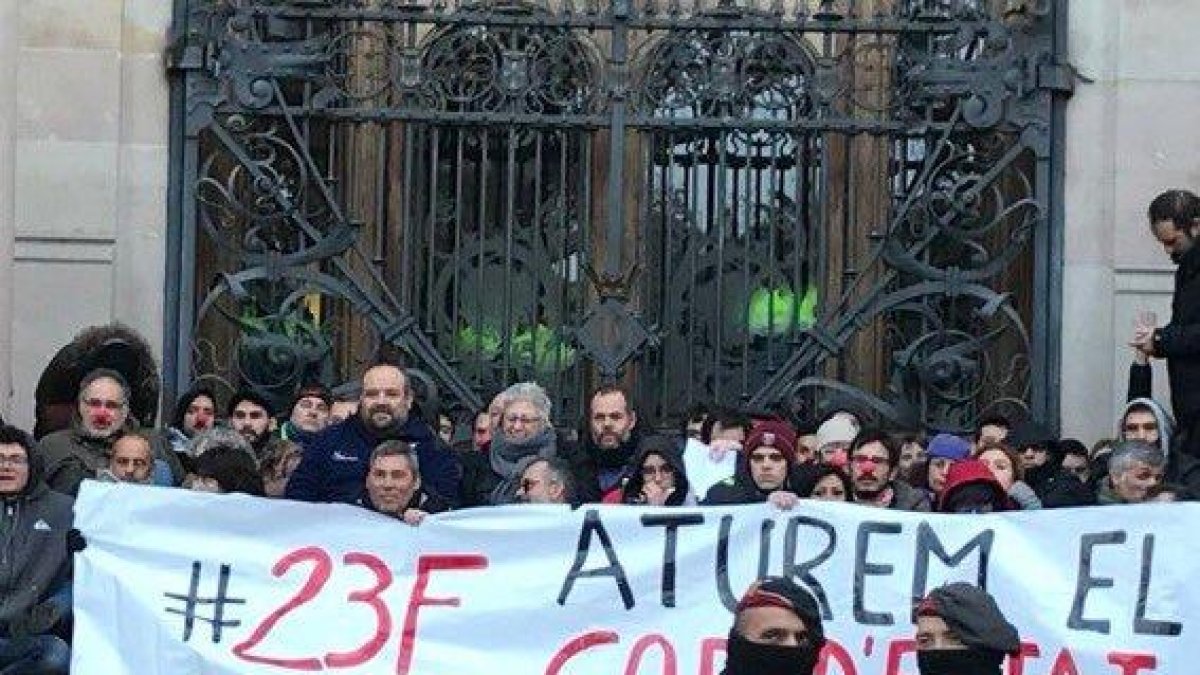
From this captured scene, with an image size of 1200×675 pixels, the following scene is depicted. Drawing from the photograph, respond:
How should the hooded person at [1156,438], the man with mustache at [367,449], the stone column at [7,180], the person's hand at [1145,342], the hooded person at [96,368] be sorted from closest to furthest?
the man with mustache at [367,449] → the hooded person at [1156,438] → the person's hand at [1145,342] → the hooded person at [96,368] → the stone column at [7,180]

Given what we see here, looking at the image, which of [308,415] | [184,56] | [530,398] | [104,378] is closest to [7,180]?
[184,56]

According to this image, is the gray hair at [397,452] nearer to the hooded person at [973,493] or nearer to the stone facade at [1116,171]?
the hooded person at [973,493]

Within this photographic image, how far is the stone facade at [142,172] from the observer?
62.2 ft

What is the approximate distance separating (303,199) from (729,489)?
4.20 meters

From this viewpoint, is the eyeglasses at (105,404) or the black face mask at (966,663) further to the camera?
the eyeglasses at (105,404)

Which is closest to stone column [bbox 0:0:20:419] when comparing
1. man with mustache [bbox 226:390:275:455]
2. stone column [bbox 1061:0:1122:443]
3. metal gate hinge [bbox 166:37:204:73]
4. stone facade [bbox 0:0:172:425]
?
stone facade [bbox 0:0:172:425]

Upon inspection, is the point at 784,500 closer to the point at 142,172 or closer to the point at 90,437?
the point at 90,437

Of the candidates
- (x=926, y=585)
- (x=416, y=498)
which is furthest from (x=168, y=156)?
(x=926, y=585)

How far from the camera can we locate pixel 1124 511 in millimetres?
14883

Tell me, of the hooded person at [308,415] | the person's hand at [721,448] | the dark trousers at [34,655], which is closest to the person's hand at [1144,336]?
the person's hand at [721,448]

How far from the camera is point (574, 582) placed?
49.1 ft

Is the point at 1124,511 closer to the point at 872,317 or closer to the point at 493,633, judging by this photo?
the point at 493,633

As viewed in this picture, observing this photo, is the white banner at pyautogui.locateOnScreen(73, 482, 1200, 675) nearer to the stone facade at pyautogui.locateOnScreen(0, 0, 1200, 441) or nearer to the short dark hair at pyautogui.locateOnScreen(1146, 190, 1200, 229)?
the short dark hair at pyautogui.locateOnScreen(1146, 190, 1200, 229)

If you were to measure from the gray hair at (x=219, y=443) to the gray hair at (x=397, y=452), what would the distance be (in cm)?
96
